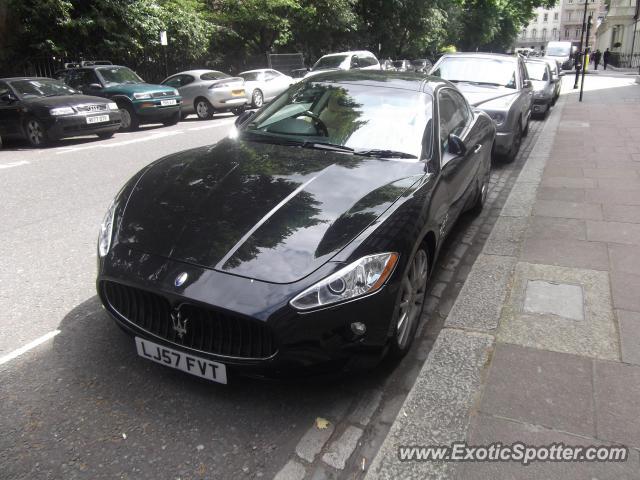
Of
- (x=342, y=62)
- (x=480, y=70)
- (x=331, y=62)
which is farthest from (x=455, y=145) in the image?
(x=331, y=62)

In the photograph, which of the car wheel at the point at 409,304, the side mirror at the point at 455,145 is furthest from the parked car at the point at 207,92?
the car wheel at the point at 409,304

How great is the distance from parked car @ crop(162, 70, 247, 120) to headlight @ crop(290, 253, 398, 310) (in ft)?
47.5

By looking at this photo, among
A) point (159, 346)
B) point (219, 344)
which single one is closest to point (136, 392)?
point (159, 346)

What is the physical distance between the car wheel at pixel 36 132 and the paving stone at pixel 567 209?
9.71 meters

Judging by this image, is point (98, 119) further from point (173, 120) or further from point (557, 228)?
point (557, 228)

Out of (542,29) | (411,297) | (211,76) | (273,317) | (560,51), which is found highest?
(542,29)

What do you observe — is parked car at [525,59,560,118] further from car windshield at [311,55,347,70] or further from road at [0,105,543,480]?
road at [0,105,543,480]

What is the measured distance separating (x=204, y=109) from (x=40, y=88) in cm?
530

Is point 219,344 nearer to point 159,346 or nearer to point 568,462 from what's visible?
point 159,346

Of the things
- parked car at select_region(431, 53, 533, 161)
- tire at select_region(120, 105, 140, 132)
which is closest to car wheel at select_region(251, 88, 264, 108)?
tire at select_region(120, 105, 140, 132)

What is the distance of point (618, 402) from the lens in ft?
8.75

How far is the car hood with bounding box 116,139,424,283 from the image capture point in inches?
99.6

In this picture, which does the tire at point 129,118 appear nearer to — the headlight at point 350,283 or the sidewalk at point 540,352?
the sidewalk at point 540,352

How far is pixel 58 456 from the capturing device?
231 cm
